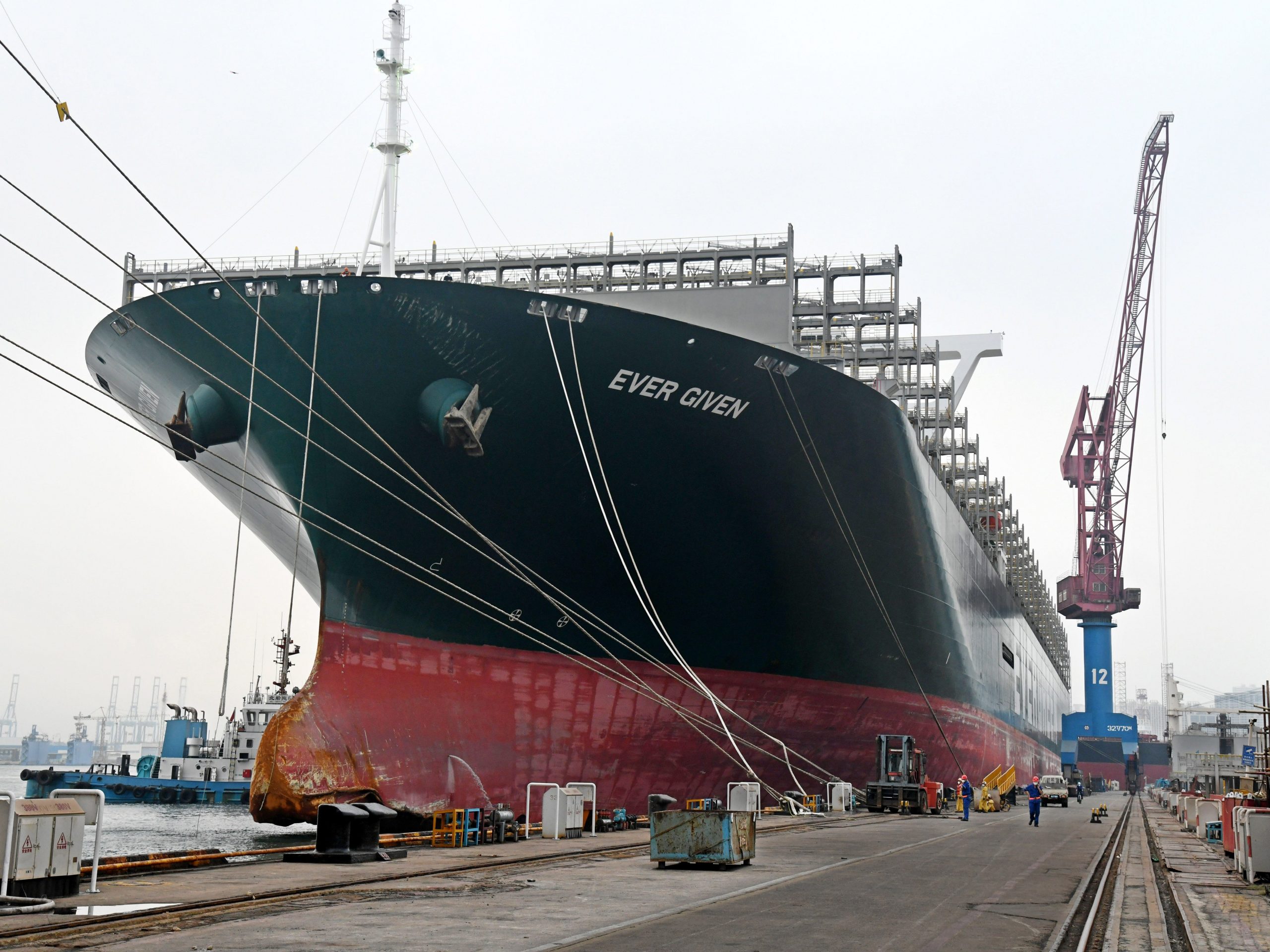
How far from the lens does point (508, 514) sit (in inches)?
589

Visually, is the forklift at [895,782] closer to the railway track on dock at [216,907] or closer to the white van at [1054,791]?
the railway track on dock at [216,907]

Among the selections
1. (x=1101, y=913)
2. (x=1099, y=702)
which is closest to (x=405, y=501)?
(x=1101, y=913)

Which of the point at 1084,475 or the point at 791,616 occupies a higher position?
the point at 1084,475

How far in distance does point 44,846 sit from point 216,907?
1202 millimetres

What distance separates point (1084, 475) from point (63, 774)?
168 ft

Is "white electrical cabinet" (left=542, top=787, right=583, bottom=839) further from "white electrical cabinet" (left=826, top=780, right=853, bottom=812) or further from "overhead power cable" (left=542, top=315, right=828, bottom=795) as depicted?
"white electrical cabinet" (left=826, top=780, right=853, bottom=812)

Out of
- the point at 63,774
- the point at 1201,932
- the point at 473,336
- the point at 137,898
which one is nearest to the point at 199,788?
the point at 63,774

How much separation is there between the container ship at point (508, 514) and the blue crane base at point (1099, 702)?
47.7 meters

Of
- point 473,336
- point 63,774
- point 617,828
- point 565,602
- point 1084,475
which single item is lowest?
point 63,774

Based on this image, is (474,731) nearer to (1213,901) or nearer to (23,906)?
(23,906)

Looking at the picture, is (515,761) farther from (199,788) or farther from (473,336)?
(199,788)

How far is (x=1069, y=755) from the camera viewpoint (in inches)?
2665

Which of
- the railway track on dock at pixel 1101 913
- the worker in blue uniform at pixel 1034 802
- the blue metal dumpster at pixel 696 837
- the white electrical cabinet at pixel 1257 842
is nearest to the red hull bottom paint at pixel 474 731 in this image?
the blue metal dumpster at pixel 696 837

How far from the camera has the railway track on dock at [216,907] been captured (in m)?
6.44
